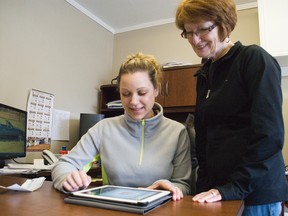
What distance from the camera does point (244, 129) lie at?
815 mm

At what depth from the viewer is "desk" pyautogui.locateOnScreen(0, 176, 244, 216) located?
1.79 feet

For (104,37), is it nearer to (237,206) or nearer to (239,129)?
(239,129)

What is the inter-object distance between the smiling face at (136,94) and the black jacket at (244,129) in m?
0.22

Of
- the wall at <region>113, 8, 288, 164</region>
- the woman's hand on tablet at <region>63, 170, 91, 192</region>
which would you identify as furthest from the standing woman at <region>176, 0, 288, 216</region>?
the wall at <region>113, 8, 288, 164</region>

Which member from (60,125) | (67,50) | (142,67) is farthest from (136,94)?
(67,50)

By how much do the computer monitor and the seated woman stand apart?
958 mm

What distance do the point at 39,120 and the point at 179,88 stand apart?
4.34ft

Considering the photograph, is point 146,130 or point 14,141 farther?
point 14,141

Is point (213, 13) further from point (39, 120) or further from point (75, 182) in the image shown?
point (39, 120)

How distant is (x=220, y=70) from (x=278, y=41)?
1.54 meters

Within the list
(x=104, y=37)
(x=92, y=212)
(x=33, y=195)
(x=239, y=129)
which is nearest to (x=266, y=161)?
(x=239, y=129)

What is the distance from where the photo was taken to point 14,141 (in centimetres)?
186

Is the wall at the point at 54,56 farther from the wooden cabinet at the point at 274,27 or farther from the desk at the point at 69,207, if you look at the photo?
the wooden cabinet at the point at 274,27

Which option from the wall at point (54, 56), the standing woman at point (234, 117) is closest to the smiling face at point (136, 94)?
the standing woman at point (234, 117)
